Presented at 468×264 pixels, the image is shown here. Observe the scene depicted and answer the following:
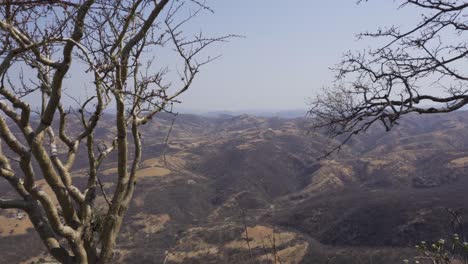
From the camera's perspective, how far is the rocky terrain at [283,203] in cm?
2155

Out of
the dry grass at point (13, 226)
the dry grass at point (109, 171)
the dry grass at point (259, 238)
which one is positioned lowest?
the dry grass at point (13, 226)

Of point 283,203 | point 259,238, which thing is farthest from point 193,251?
point 283,203

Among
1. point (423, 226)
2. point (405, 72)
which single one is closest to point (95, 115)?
point (405, 72)

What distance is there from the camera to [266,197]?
3512cm

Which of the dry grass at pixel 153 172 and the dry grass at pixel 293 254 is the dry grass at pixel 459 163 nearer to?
the dry grass at pixel 293 254

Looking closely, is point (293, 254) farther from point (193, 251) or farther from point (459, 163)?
point (459, 163)

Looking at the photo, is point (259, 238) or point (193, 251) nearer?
point (193, 251)

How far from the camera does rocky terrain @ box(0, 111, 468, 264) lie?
21.5 metres

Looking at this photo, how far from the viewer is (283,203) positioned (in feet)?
108

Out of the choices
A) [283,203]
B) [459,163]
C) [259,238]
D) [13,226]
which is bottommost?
[13,226]

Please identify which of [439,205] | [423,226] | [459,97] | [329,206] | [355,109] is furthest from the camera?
[329,206]

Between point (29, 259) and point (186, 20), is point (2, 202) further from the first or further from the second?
point (29, 259)

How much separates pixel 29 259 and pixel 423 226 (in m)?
20.9

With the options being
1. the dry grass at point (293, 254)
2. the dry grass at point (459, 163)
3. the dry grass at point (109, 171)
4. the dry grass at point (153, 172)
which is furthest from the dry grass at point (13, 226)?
the dry grass at point (459, 163)
